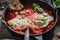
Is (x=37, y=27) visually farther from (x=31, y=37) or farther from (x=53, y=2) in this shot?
(x=53, y=2)

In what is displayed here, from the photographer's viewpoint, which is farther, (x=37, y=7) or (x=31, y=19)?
(x=37, y=7)

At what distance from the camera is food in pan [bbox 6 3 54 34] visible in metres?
1.65

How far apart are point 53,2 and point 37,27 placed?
1.56ft

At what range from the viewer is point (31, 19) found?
1.75 metres

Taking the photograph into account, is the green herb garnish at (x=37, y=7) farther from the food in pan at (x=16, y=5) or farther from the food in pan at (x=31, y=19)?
the food in pan at (x=16, y=5)

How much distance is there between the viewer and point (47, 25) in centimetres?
170

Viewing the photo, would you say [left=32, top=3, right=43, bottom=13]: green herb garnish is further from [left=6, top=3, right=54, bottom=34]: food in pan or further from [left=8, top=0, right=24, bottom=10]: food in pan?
[left=8, top=0, right=24, bottom=10]: food in pan

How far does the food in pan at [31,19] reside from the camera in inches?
65.0

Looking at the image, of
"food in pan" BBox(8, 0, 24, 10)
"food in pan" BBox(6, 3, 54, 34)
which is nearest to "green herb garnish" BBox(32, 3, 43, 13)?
"food in pan" BBox(6, 3, 54, 34)

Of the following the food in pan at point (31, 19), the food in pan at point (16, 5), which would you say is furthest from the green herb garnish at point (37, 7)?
the food in pan at point (16, 5)

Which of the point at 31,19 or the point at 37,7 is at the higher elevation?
the point at 37,7

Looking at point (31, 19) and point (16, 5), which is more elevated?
point (16, 5)

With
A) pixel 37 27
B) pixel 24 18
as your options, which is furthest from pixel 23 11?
pixel 37 27

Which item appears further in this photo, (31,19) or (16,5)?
(16,5)
